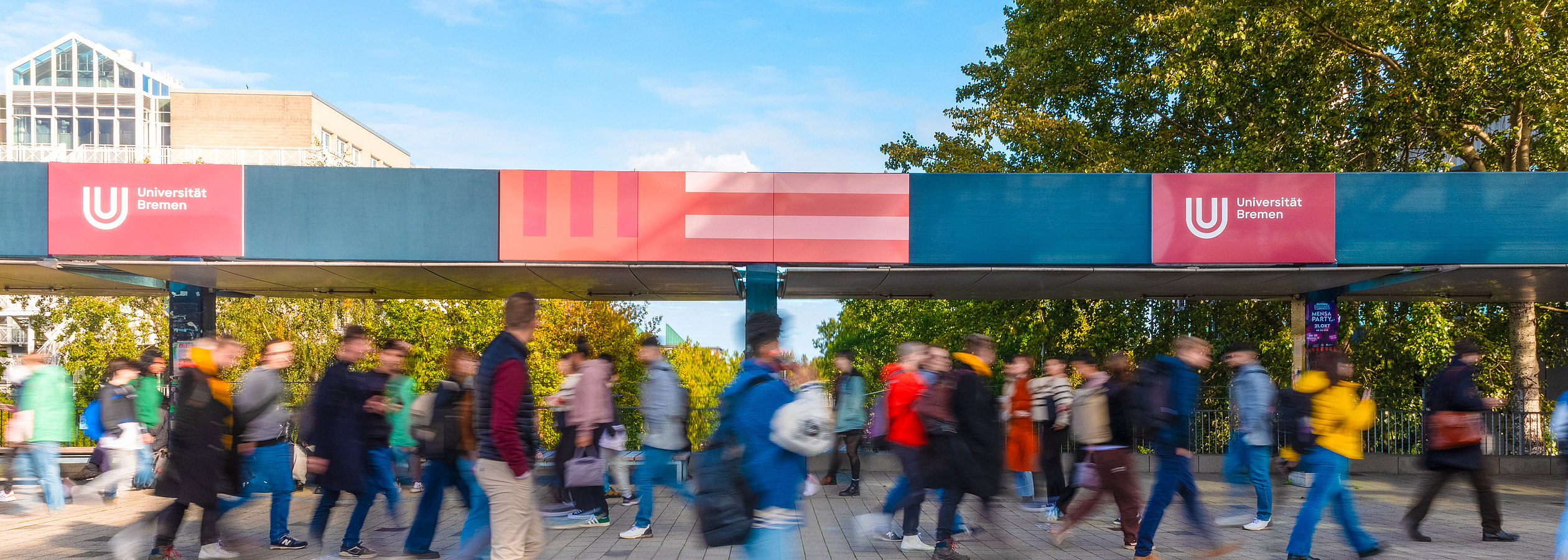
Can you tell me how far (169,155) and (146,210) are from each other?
3529 cm

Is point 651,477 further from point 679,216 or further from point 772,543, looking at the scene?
point 679,216

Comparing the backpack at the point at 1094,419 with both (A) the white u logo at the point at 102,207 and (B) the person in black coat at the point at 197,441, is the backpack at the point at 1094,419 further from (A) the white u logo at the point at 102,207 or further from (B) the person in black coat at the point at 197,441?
(A) the white u logo at the point at 102,207

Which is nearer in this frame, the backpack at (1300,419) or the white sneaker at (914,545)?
the backpack at (1300,419)

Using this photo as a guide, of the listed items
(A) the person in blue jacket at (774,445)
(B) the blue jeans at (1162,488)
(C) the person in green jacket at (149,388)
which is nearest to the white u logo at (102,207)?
(C) the person in green jacket at (149,388)

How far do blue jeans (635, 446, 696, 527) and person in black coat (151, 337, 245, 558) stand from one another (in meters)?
2.82

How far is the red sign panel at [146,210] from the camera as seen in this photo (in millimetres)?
10664

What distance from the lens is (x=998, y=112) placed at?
20875mm

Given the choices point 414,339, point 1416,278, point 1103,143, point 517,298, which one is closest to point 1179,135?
point 1103,143

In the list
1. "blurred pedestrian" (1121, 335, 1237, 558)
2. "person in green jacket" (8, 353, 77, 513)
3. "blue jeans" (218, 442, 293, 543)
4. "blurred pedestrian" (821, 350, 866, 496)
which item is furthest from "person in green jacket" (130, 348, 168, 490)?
"blurred pedestrian" (1121, 335, 1237, 558)

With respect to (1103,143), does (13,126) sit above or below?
above

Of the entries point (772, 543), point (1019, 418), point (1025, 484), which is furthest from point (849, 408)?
point (772, 543)

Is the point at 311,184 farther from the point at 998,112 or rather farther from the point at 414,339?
the point at 414,339

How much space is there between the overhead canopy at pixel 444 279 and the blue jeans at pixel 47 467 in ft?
8.66

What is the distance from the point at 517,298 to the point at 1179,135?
64.2 feet
